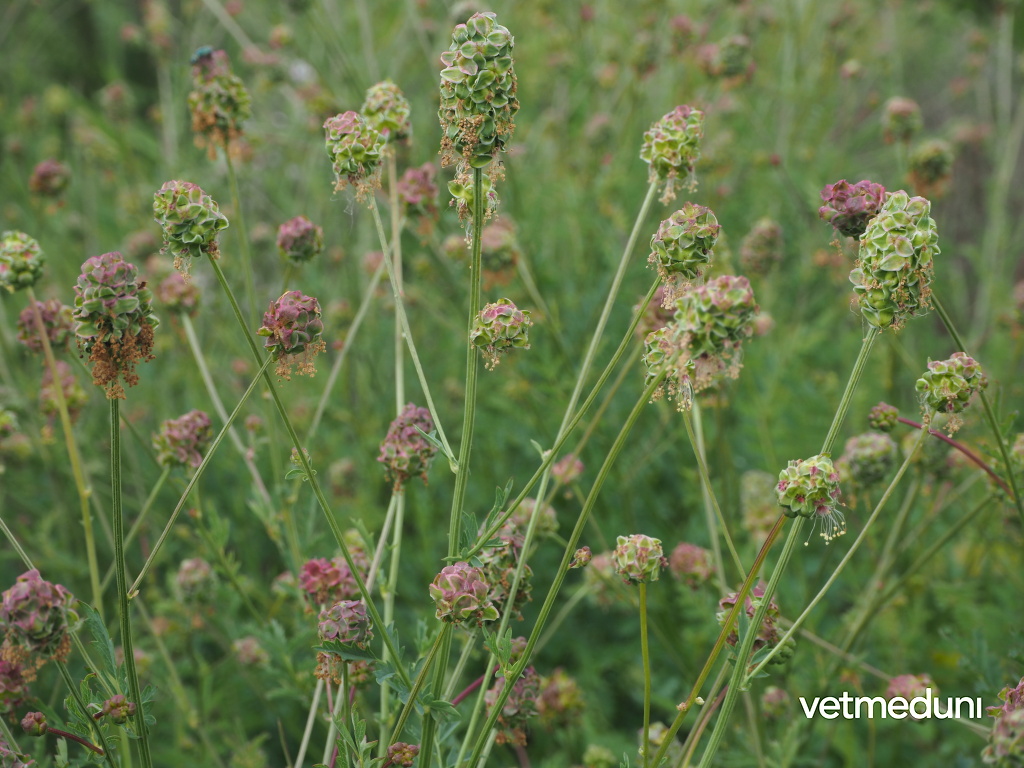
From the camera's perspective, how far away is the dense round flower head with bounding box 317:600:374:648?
1257mm

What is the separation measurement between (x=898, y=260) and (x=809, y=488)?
0.32m

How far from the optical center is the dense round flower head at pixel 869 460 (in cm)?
189

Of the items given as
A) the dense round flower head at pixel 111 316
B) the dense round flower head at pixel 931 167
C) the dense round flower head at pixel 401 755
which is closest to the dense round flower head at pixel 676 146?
the dense round flower head at pixel 111 316

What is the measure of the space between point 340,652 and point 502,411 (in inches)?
84.6

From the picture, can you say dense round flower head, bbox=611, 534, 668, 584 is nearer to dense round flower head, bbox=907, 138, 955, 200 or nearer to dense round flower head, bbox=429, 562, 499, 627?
dense round flower head, bbox=429, 562, 499, 627

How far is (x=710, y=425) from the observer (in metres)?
3.11

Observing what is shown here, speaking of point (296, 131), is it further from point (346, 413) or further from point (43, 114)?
point (346, 413)

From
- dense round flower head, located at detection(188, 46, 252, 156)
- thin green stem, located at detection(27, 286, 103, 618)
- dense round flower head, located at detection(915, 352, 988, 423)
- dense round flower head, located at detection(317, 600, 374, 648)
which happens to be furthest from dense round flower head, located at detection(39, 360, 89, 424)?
dense round flower head, located at detection(915, 352, 988, 423)

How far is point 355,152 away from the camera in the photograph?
1.35 meters

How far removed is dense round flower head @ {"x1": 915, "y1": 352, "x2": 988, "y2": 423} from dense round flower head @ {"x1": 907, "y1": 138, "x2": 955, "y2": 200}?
1563 mm

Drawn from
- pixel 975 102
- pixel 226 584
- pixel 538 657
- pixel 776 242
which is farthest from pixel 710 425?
pixel 975 102

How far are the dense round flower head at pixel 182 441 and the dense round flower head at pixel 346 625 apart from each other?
2.02 ft

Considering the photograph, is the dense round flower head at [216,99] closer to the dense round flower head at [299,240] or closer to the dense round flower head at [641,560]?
the dense round flower head at [299,240]

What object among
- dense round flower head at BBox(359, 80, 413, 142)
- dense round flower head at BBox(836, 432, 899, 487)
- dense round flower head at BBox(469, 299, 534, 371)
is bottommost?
dense round flower head at BBox(836, 432, 899, 487)
